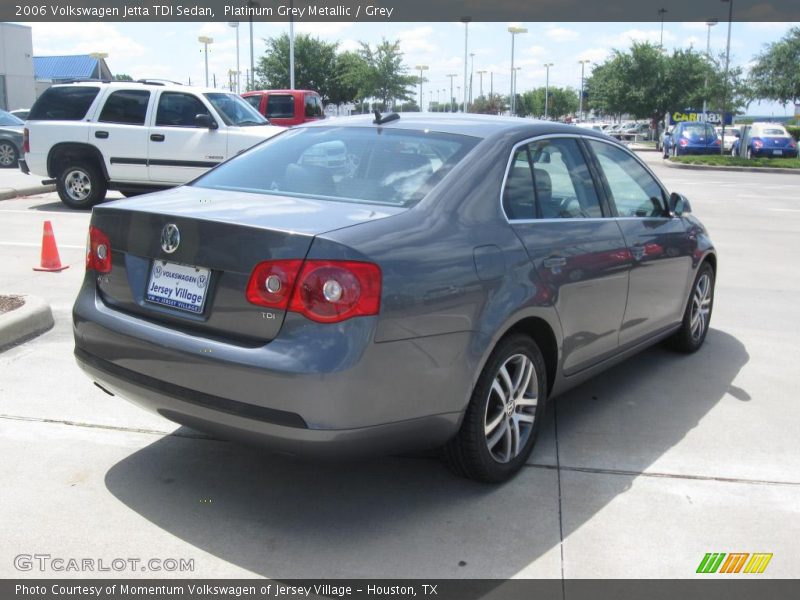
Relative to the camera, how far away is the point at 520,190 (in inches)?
159

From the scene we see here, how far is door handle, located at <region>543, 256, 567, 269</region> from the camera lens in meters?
3.96

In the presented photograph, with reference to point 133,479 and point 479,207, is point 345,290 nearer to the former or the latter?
point 479,207

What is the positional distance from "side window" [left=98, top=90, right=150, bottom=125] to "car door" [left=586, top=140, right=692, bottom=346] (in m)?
9.64

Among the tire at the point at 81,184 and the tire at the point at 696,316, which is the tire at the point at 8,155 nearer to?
the tire at the point at 81,184

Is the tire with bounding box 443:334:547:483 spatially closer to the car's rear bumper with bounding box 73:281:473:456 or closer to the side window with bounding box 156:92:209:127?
the car's rear bumper with bounding box 73:281:473:456

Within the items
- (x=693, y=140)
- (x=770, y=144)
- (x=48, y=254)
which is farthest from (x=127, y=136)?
(x=770, y=144)

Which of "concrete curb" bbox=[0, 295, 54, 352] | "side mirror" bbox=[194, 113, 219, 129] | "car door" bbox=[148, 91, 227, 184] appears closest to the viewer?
"concrete curb" bbox=[0, 295, 54, 352]

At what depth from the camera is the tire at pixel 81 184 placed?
1299 centimetres

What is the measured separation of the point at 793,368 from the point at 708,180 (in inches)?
783

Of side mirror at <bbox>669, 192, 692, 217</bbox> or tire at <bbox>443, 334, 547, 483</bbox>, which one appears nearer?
tire at <bbox>443, 334, 547, 483</bbox>

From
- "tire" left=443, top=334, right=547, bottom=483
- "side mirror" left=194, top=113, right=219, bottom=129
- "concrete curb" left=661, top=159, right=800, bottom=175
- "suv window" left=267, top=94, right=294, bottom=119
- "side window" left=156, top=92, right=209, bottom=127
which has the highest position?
"suv window" left=267, top=94, right=294, bottom=119

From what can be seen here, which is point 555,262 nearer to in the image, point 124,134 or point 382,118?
point 382,118

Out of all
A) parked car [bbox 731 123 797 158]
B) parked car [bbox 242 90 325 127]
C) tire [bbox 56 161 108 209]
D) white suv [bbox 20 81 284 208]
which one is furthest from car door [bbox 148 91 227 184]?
parked car [bbox 731 123 797 158]
